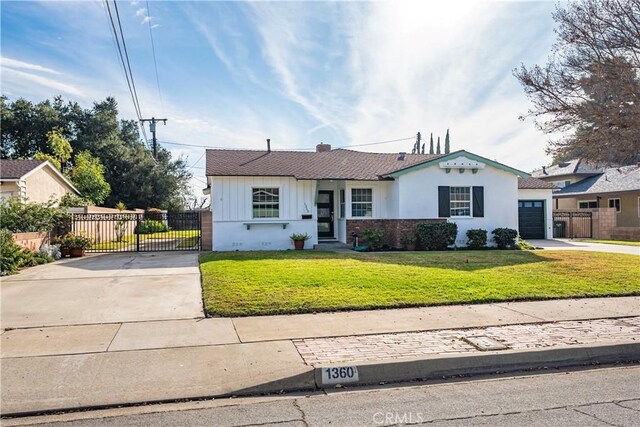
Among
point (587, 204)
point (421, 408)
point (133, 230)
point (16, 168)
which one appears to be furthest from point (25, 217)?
point (587, 204)

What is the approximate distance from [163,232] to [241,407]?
93.1ft

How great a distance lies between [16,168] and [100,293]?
54.9ft

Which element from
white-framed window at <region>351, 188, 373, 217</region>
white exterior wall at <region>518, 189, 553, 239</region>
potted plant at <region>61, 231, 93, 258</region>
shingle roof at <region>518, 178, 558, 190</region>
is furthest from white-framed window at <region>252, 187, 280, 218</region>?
white exterior wall at <region>518, 189, 553, 239</region>

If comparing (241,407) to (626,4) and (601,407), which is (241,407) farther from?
(626,4)

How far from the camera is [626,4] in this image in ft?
31.7

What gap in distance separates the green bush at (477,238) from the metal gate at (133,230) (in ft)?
36.8

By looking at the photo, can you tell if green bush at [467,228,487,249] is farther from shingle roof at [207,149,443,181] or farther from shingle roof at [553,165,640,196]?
shingle roof at [553,165,640,196]

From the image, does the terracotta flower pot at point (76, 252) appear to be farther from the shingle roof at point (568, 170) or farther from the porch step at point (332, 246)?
the shingle roof at point (568, 170)

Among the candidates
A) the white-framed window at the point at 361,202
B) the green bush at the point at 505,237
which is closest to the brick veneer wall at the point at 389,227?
the white-framed window at the point at 361,202

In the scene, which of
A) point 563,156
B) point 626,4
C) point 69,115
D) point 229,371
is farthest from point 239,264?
point 69,115

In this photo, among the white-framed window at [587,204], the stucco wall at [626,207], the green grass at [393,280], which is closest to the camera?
the green grass at [393,280]

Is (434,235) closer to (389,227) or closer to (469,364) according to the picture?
(389,227)

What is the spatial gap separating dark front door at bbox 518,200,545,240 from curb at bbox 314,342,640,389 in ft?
60.6

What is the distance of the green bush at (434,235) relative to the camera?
1830 centimetres
